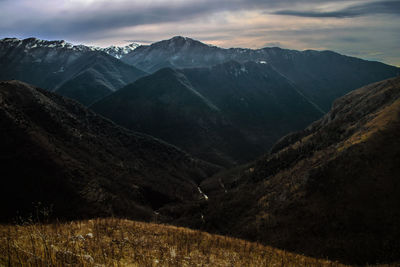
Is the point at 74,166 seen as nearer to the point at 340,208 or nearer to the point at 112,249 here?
the point at 340,208

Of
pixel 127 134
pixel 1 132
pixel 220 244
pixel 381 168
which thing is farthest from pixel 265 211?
pixel 127 134

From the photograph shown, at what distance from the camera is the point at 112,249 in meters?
10.2

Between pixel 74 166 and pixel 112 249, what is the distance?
74.3m

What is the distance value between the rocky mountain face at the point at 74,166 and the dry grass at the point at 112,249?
46.4 metres

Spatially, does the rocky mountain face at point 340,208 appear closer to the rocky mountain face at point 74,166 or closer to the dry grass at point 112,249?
the dry grass at point 112,249

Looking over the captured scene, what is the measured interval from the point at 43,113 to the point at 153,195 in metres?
52.5

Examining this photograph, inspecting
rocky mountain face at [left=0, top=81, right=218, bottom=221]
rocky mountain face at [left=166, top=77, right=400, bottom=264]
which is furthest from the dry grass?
rocky mountain face at [left=0, top=81, right=218, bottom=221]

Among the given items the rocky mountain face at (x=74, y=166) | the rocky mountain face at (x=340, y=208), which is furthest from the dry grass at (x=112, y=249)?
the rocky mountain face at (x=74, y=166)

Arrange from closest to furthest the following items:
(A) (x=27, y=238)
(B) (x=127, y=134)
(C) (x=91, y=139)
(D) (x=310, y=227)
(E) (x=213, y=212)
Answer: (A) (x=27, y=238) → (D) (x=310, y=227) → (E) (x=213, y=212) → (C) (x=91, y=139) → (B) (x=127, y=134)

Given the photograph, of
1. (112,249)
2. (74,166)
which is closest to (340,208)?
(112,249)

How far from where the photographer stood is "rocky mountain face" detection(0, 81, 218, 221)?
6022 cm

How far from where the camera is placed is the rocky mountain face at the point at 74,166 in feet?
198

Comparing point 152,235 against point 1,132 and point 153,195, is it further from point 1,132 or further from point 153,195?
point 153,195

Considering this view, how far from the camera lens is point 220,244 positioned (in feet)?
62.5
